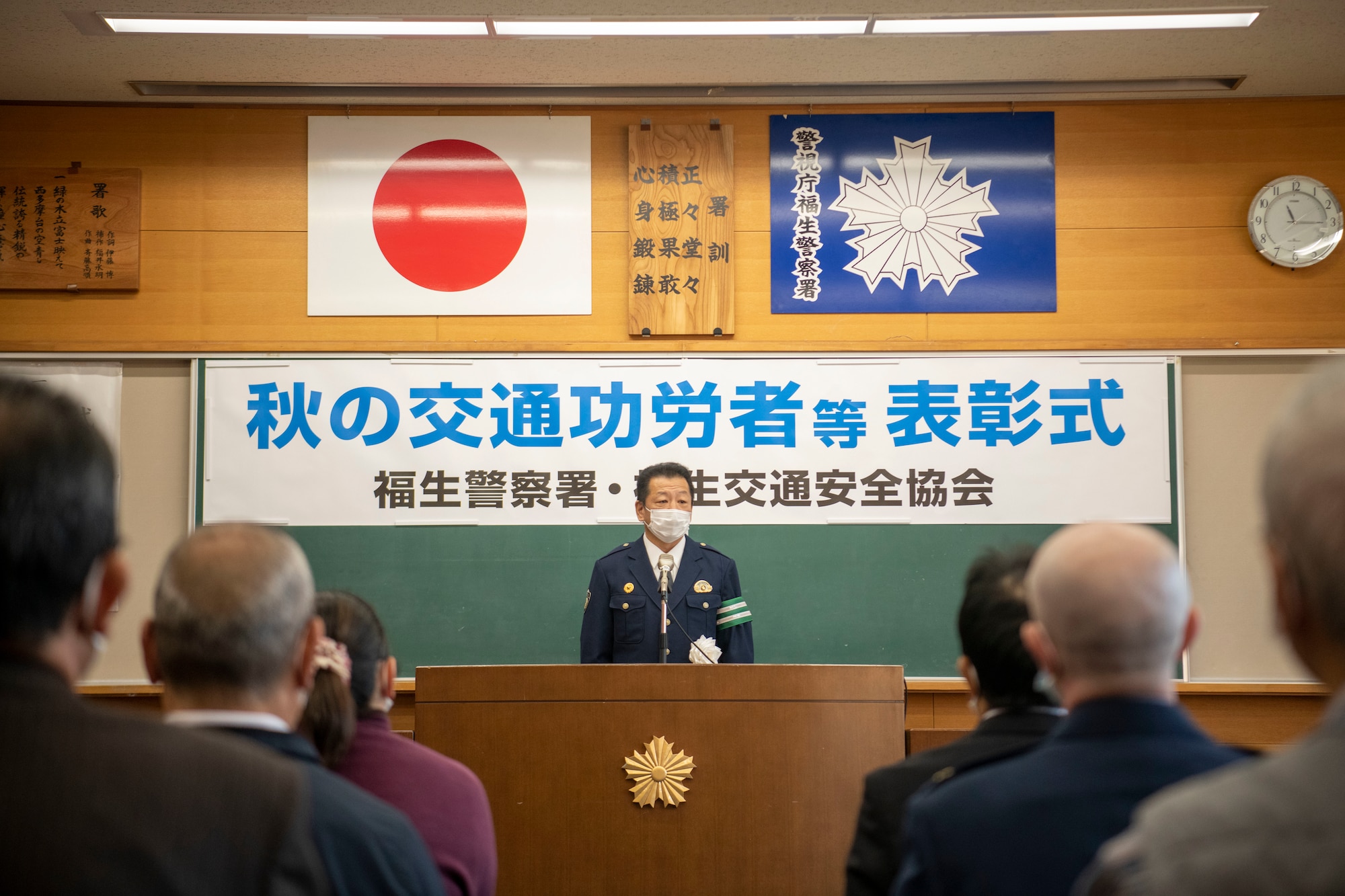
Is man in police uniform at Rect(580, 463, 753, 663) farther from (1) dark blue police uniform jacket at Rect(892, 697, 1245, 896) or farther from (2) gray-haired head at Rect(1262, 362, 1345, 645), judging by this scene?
(2) gray-haired head at Rect(1262, 362, 1345, 645)

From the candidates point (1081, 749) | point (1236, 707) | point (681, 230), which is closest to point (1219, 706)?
point (1236, 707)

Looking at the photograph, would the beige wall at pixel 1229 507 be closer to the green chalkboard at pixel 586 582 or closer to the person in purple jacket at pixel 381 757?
the green chalkboard at pixel 586 582

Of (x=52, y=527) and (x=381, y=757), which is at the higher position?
(x=52, y=527)

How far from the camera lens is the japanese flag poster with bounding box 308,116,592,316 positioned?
4242 mm

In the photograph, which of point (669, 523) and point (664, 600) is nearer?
point (664, 600)

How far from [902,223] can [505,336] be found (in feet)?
5.87

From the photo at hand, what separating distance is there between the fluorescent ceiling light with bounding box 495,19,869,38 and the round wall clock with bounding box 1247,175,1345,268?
1981mm

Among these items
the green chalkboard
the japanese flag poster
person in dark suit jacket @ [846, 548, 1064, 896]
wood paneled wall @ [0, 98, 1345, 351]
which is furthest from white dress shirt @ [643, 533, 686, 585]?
person in dark suit jacket @ [846, 548, 1064, 896]

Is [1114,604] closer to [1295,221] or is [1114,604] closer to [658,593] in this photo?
[658,593]

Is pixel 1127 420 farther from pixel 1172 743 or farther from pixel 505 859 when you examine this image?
pixel 1172 743

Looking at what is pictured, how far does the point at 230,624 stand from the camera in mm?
1096

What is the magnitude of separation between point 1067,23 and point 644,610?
2679 mm

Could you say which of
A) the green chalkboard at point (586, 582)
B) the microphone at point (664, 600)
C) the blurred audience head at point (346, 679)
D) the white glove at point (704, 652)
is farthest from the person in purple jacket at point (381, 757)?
the green chalkboard at point (586, 582)

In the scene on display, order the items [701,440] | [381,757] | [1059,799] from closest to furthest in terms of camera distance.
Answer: [1059,799] < [381,757] < [701,440]
